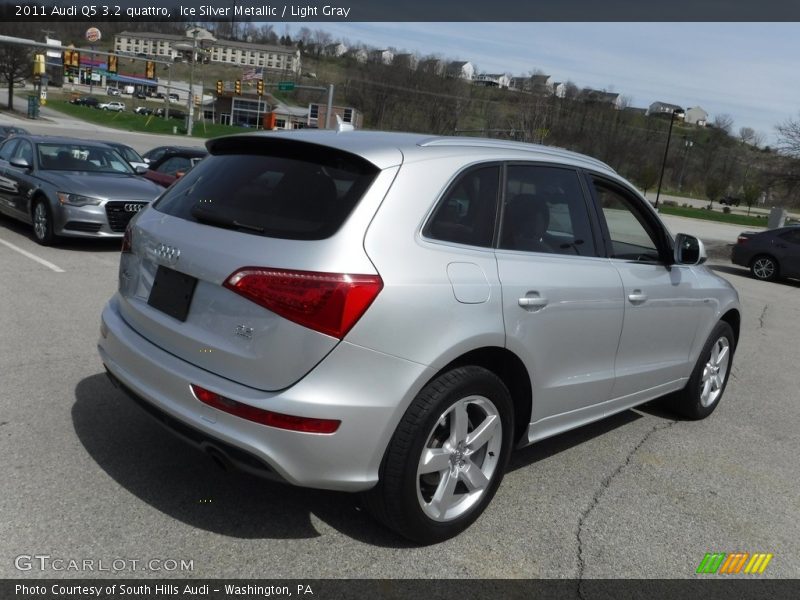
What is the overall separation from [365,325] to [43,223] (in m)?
8.84

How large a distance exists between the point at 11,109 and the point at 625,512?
91.8m

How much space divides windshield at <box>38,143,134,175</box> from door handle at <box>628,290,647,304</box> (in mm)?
9253

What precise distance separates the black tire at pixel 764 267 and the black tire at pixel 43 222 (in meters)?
14.8

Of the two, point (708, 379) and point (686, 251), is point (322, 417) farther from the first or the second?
point (708, 379)

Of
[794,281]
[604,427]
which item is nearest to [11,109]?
[794,281]

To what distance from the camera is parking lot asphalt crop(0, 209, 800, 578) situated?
2.99 metres

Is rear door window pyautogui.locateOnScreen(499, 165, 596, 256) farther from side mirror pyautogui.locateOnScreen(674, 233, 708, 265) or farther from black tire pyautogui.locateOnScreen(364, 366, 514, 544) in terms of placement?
side mirror pyautogui.locateOnScreen(674, 233, 708, 265)

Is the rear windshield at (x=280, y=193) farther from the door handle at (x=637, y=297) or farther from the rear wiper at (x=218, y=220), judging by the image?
the door handle at (x=637, y=297)

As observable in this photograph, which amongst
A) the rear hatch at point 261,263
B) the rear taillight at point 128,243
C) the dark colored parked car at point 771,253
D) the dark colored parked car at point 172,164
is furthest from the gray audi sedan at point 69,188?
the dark colored parked car at point 771,253

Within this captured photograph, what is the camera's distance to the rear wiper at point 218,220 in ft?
9.65

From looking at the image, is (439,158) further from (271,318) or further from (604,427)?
(604,427)

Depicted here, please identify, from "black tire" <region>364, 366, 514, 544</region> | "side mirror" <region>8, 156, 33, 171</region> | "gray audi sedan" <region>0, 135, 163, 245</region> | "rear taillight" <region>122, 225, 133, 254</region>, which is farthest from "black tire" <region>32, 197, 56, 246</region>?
"black tire" <region>364, 366, 514, 544</region>

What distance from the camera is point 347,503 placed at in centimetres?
350

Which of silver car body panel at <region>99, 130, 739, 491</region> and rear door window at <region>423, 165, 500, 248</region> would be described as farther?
rear door window at <region>423, 165, 500, 248</region>
